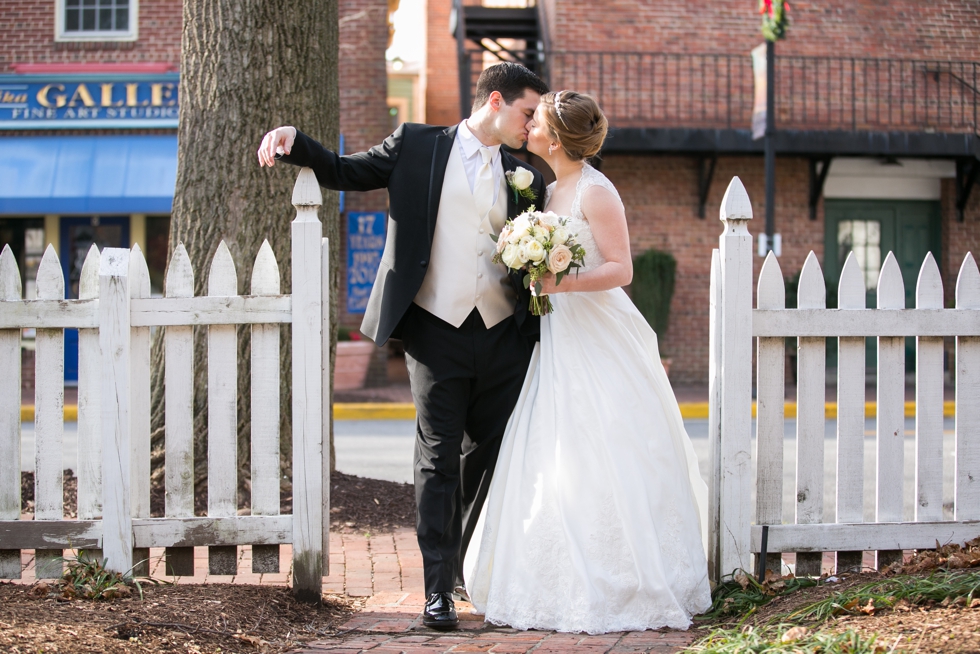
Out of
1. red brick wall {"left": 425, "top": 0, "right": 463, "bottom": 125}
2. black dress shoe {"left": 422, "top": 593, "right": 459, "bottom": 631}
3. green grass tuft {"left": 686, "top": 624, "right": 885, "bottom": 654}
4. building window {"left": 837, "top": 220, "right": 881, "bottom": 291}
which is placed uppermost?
red brick wall {"left": 425, "top": 0, "right": 463, "bottom": 125}

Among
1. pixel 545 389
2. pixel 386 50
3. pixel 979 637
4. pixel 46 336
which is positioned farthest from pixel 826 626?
pixel 386 50

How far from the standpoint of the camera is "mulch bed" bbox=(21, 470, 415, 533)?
4.82 metres

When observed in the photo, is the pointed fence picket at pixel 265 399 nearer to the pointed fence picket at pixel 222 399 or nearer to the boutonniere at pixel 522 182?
the pointed fence picket at pixel 222 399

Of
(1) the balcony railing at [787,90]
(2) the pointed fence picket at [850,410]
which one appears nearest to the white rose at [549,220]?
(2) the pointed fence picket at [850,410]

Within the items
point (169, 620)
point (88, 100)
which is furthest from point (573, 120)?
point (88, 100)

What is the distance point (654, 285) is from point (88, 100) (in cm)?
847

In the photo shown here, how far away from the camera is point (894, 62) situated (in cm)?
1366

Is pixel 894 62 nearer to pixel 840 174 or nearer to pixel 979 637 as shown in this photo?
pixel 840 174

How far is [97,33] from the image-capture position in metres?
13.7

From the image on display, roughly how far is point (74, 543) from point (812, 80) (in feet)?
41.2

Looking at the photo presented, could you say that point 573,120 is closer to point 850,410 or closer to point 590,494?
point 590,494

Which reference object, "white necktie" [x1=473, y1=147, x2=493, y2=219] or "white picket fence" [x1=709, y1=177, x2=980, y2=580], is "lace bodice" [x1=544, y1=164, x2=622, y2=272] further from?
"white picket fence" [x1=709, y1=177, x2=980, y2=580]

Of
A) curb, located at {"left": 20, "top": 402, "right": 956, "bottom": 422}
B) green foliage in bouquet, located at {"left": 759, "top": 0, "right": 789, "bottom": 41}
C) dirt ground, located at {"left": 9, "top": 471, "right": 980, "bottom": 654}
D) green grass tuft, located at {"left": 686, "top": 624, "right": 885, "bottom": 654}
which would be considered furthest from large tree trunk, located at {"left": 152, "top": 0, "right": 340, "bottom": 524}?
green foliage in bouquet, located at {"left": 759, "top": 0, "right": 789, "bottom": 41}

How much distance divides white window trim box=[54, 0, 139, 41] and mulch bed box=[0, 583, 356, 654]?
12028mm
